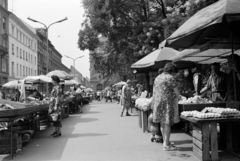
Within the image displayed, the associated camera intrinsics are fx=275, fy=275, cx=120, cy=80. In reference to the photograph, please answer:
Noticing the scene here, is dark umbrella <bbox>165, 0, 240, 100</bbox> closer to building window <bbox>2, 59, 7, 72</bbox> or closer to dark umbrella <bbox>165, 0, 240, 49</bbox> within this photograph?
dark umbrella <bbox>165, 0, 240, 49</bbox>

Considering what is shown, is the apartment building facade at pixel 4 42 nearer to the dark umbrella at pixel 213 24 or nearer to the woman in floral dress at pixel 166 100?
the dark umbrella at pixel 213 24

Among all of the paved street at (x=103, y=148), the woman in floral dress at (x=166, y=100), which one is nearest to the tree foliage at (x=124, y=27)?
the paved street at (x=103, y=148)

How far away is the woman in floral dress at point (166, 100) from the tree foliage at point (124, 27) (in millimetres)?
10542

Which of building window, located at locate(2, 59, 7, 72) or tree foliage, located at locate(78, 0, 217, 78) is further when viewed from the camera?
building window, located at locate(2, 59, 7, 72)

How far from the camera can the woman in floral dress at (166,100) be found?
611cm

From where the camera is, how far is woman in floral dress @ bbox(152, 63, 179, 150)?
611 centimetres

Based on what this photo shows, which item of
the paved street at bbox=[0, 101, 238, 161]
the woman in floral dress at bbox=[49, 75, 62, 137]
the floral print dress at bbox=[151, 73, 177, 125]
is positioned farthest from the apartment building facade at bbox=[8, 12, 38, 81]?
the floral print dress at bbox=[151, 73, 177, 125]

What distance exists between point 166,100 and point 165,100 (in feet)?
0.08

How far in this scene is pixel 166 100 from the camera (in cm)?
616

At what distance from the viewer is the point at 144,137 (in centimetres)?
798

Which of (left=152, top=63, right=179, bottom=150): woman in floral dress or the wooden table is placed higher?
(left=152, top=63, right=179, bottom=150): woman in floral dress

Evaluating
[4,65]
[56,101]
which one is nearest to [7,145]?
[56,101]

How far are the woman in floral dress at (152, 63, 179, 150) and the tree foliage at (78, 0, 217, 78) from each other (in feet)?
34.6

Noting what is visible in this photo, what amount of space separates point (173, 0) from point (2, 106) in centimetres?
1259
